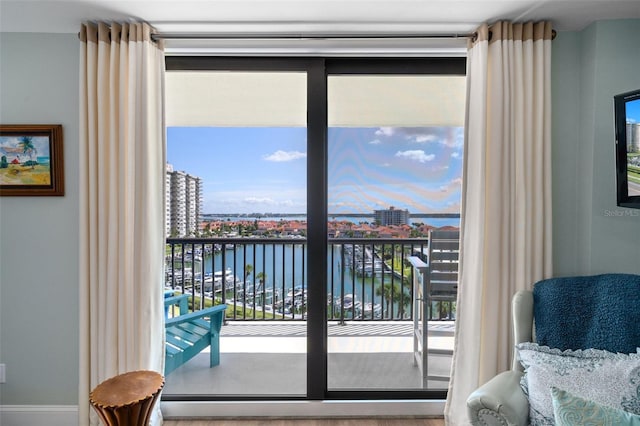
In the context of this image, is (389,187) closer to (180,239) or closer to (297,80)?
(297,80)

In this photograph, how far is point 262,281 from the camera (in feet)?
10.7

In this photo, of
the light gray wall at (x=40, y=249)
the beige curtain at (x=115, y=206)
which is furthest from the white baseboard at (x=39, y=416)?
the beige curtain at (x=115, y=206)

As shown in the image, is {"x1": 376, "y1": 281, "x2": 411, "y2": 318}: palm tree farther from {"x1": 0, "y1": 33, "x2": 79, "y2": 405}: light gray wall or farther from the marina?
{"x1": 0, "y1": 33, "x2": 79, "y2": 405}: light gray wall

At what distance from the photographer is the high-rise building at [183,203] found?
8.59 feet

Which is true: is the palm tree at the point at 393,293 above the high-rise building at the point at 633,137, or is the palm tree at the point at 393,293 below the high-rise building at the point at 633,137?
below

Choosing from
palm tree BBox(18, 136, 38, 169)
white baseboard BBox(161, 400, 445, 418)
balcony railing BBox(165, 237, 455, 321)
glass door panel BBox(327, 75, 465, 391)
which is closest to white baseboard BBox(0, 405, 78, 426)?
white baseboard BBox(161, 400, 445, 418)

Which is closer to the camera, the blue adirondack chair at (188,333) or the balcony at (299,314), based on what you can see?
the blue adirondack chair at (188,333)

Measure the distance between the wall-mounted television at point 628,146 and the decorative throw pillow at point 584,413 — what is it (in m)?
0.96

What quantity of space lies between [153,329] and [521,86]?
99.1 inches

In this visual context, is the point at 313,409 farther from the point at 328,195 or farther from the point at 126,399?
the point at 328,195

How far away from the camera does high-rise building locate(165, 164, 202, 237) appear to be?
262cm

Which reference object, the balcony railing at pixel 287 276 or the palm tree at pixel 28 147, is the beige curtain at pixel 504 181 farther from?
the palm tree at pixel 28 147

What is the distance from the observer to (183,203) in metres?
2.67

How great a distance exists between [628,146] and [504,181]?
1.79ft
